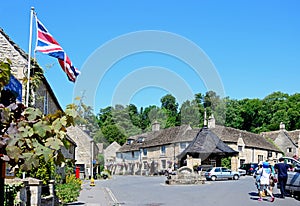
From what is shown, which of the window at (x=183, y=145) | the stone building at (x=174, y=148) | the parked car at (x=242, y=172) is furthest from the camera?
the window at (x=183, y=145)

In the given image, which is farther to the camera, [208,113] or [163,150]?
[208,113]

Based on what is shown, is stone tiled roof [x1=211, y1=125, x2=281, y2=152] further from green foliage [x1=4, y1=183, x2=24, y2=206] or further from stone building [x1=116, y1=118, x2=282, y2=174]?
green foliage [x1=4, y1=183, x2=24, y2=206]

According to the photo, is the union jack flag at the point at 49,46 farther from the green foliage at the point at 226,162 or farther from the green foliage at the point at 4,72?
the green foliage at the point at 226,162

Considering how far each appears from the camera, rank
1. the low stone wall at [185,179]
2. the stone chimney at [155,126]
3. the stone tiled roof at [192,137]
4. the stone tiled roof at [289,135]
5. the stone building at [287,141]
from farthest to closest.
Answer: the stone chimney at [155,126], the stone tiled roof at [289,135], the stone building at [287,141], the stone tiled roof at [192,137], the low stone wall at [185,179]

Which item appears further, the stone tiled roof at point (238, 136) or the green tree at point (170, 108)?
the green tree at point (170, 108)

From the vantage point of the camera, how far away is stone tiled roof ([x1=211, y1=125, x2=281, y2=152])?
2377 inches

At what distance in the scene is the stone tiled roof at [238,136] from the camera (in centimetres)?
6038

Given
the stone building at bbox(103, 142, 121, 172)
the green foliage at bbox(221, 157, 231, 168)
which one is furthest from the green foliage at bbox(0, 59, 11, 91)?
the stone building at bbox(103, 142, 121, 172)

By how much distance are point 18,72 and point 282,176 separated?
13.5 metres

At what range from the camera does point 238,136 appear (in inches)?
2421

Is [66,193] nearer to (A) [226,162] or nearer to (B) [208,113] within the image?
(A) [226,162]

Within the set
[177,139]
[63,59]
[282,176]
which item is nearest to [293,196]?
[282,176]

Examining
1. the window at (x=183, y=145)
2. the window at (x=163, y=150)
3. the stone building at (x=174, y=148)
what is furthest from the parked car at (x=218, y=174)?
the window at (x=163, y=150)

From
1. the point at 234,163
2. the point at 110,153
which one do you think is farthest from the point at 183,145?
the point at 110,153
